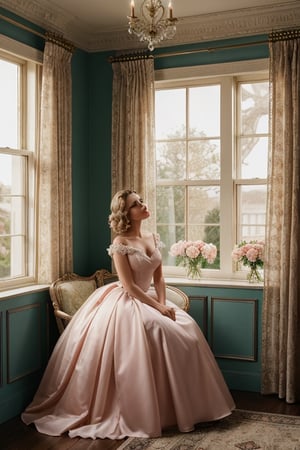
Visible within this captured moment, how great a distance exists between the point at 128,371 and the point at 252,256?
1.50 meters

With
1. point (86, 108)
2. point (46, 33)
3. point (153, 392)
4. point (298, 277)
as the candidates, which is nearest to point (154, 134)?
point (86, 108)

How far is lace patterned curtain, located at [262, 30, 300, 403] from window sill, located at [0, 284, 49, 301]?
181 cm

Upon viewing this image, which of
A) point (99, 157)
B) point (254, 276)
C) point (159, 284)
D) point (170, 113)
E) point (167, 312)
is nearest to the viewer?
point (167, 312)

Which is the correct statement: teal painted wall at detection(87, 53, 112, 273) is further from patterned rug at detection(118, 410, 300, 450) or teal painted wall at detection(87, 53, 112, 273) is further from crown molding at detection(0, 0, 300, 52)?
patterned rug at detection(118, 410, 300, 450)

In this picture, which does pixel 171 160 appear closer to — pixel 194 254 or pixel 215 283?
pixel 194 254

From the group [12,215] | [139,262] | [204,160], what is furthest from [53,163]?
[204,160]

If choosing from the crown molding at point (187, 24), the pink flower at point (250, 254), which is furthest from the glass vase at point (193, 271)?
the crown molding at point (187, 24)

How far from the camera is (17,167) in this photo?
4.77 meters

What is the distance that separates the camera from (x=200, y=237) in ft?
17.6

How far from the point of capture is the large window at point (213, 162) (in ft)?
17.0

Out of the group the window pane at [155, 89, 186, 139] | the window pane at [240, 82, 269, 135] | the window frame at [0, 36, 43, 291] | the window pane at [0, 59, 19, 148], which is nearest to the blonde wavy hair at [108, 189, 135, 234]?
the window frame at [0, 36, 43, 291]

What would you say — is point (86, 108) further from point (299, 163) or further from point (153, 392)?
point (153, 392)

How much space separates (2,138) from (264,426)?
288 cm

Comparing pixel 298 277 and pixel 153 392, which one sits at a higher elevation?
pixel 298 277
